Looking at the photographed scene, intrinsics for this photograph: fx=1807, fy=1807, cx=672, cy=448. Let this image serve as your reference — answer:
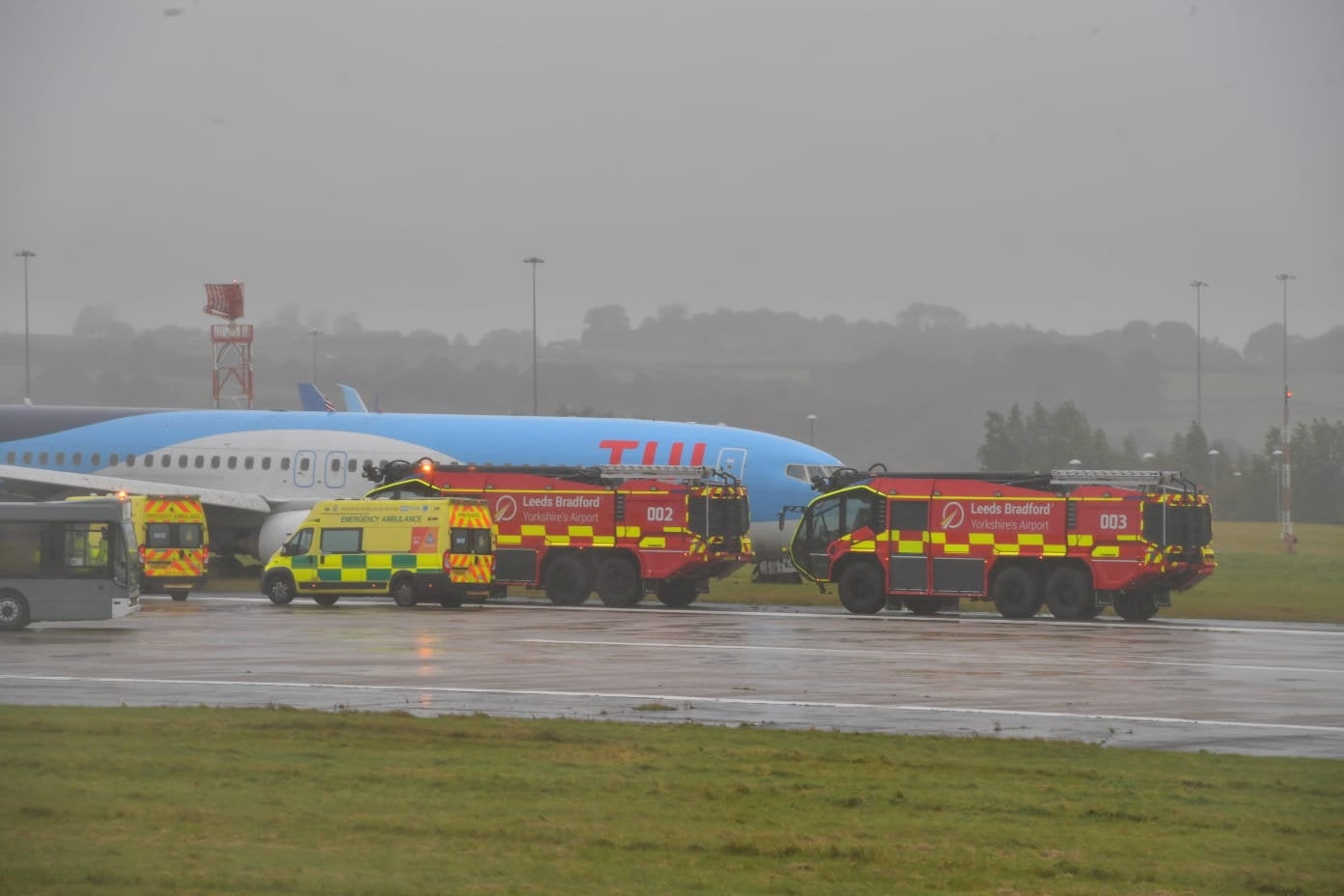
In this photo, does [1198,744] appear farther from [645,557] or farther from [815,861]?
[645,557]

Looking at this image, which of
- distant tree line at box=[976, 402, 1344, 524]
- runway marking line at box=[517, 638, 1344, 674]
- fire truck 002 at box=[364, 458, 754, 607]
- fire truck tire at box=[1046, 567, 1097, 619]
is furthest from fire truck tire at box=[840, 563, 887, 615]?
distant tree line at box=[976, 402, 1344, 524]

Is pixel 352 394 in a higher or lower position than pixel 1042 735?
higher

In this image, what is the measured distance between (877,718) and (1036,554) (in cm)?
1853

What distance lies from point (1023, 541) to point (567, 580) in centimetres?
1009

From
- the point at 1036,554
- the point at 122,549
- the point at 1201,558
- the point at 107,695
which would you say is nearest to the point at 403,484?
the point at 122,549

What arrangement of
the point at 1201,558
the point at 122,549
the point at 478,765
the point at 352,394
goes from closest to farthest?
1. the point at 478,765
2. the point at 122,549
3. the point at 1201,558
4. the point at 352,394

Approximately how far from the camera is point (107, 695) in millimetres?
20266

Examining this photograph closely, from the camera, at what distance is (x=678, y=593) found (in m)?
40.4

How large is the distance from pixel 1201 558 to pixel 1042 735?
20.1 meters

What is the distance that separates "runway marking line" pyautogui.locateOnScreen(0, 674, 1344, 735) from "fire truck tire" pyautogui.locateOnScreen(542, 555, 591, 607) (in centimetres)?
1779

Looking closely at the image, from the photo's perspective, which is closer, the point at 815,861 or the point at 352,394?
the point at 815,861

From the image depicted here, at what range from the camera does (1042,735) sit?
685 inches

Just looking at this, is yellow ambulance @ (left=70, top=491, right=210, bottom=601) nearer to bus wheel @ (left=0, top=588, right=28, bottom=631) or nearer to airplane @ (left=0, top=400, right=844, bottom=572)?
airplane @ (left=0, top=400, right=844, bottom=572)

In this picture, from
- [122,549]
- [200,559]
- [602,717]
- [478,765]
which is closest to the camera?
[478,765]
